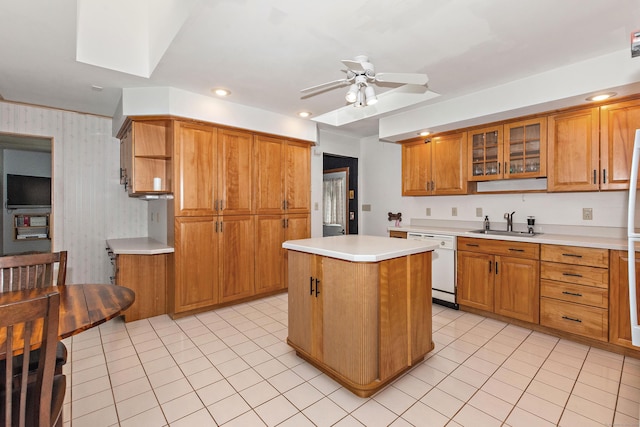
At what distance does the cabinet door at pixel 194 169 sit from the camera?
3.33 metres

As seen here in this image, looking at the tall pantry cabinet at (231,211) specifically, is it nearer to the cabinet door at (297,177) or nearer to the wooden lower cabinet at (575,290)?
the cabinet door at (297,177)

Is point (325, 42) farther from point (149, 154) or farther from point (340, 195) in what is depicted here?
point (340, 195)

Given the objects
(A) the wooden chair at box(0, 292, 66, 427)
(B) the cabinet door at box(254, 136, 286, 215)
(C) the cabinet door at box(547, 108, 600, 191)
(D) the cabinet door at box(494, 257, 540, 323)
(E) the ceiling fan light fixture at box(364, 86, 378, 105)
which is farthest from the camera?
(B) the cabinet door at box(254, 136, 286, 215)

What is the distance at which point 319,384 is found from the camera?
216cm

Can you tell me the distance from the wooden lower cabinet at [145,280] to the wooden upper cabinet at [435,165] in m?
3.33

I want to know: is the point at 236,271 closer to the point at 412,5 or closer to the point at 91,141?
the point at 91,141

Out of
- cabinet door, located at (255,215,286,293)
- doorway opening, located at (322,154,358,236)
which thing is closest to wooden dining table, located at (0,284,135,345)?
cabinet door, located at (255,215,286,293)

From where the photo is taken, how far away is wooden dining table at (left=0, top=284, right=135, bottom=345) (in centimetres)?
132

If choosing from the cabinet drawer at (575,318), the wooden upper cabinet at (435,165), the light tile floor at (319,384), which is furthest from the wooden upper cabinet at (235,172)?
the cabinet drawer at (575,318)

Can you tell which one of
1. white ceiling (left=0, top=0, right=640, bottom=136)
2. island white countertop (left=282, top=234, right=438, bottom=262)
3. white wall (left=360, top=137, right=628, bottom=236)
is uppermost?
white ceiling (left=0, top=0, right=640, bottom=136)

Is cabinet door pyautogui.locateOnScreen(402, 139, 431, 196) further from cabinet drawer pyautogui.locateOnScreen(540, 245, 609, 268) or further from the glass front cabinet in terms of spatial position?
cabinet drawer pyautogui.locateOnScreen(540, 245, 609, 268)

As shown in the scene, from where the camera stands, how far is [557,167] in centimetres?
304

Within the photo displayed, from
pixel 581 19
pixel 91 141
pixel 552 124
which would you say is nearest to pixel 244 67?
pixel 581 19

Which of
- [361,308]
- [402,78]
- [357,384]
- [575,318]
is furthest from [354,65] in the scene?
[575,318]
